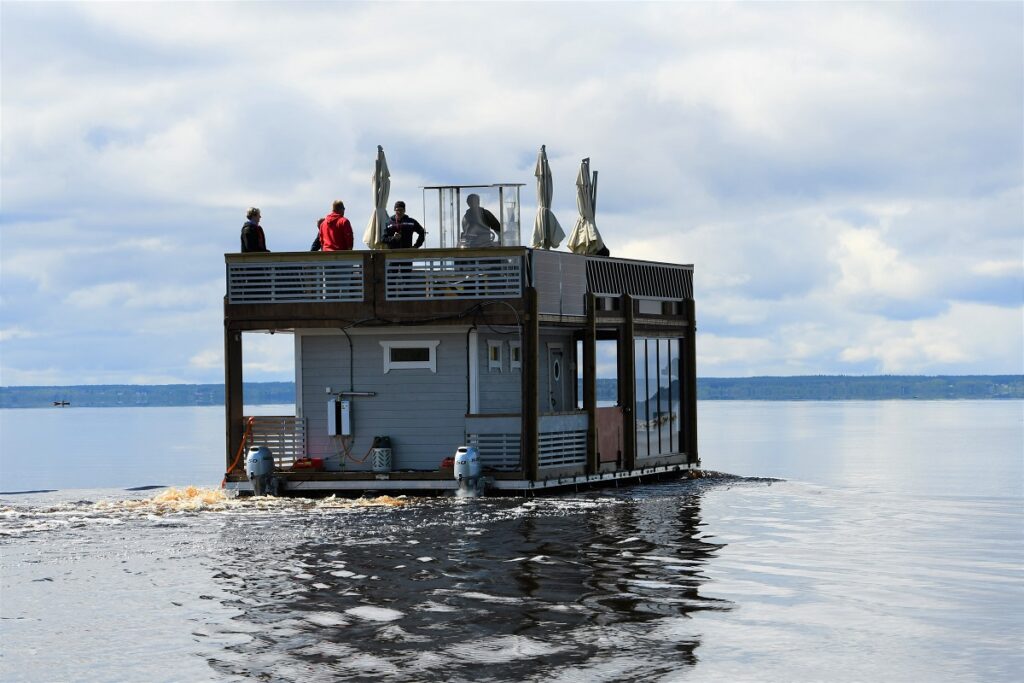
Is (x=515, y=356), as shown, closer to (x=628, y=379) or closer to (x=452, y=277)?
(x=452, y=277)

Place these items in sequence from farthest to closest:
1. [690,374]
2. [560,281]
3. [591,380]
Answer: [690,374] → [591,380] → [560,281]

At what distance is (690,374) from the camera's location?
37438 mm

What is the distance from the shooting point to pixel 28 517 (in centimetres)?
2892

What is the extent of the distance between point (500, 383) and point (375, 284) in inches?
127

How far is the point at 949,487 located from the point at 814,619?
27423 mm

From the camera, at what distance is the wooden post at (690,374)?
3716 centimetres

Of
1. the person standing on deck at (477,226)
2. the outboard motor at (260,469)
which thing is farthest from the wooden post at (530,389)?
the outboard motor at (260,469)

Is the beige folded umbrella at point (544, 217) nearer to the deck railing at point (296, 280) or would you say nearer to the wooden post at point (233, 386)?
the deck railing at point (296, 280)

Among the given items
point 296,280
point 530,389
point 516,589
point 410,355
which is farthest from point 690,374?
point 516,589

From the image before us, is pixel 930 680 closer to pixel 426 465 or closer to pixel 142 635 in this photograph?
pixel 142 635

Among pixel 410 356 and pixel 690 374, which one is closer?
pixel 410 356

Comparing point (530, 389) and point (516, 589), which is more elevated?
point (530, 389)

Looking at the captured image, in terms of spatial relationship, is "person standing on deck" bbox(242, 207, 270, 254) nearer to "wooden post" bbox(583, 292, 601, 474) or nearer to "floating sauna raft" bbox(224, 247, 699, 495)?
"floating sauna raft" bbox(224, 247, 699, 495)

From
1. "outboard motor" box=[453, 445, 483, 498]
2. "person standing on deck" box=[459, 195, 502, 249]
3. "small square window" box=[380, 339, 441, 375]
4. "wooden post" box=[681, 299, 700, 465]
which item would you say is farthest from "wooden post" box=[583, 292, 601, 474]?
"wooden post" box=[681, 299, 700, 465]
